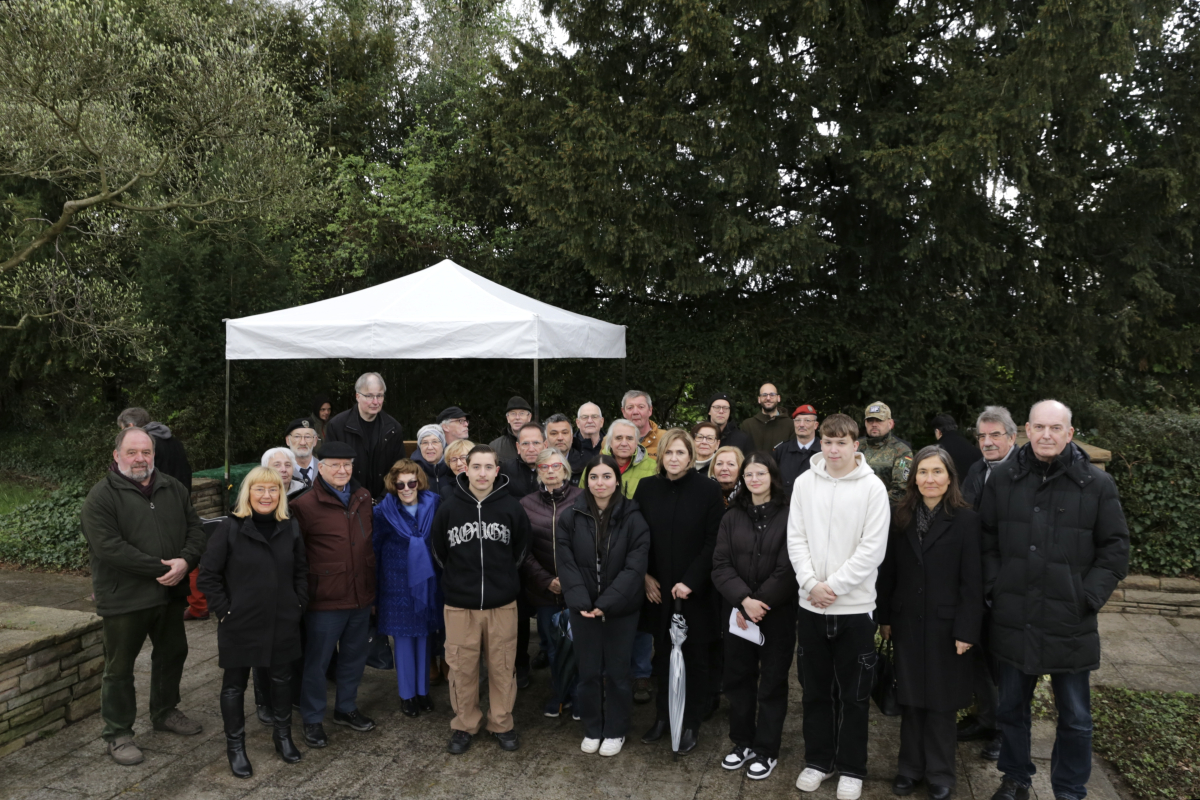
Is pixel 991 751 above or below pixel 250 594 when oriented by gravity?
below

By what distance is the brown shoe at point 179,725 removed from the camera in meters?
4.38

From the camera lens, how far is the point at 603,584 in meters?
4.15

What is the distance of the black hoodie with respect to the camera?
13.8 ft

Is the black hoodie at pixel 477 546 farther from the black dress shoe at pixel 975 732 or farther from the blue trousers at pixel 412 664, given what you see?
the black dress shoe at pixel 975 732

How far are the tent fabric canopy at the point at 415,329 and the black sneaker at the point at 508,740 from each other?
3.15 metres

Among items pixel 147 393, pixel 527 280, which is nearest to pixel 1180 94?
pixel 527 280

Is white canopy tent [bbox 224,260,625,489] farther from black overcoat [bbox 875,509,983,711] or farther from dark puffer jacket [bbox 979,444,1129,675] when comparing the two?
dark puffer jacket [bbox 979,444,1129,675]

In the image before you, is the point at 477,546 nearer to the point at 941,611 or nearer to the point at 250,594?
the point at 250,594

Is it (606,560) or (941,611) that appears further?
(606,560)

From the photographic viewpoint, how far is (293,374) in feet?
36.1

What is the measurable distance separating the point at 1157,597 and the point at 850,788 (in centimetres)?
437

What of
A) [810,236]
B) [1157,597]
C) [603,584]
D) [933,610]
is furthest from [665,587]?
[1157,597]

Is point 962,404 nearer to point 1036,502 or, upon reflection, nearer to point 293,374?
point 1036,502

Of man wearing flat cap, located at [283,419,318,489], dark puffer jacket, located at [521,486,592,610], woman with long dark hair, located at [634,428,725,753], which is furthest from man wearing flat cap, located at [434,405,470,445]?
woman with long dark hair, located at [634,428,725,753]
